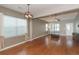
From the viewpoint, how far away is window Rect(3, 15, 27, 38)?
252 inches

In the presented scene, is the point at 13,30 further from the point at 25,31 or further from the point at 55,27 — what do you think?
the point at 55,27

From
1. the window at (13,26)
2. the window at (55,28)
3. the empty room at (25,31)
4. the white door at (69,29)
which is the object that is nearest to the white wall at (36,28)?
the empty room at (25,31)

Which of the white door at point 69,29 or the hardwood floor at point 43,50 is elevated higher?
the white door at point 69,29

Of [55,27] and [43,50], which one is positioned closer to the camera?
[43,50]

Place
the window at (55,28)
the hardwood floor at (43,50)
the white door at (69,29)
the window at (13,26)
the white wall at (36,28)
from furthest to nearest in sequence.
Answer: the window at (55,28), the white door at (69,29), the white wall at (36,28), the window at (13,26), the hardwood floor at (43,50)

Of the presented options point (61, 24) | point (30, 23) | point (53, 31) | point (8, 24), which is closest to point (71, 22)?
point (61, 24)

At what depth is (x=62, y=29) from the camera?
17578 millimetres

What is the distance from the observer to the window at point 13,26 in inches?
252

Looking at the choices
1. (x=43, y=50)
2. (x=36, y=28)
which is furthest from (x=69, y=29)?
(x=43, y=50)

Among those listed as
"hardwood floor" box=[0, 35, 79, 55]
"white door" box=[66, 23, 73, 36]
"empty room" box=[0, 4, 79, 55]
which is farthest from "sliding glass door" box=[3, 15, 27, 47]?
"white door" box=[66, 23, 73, 36]

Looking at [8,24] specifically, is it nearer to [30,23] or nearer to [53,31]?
[30,23]

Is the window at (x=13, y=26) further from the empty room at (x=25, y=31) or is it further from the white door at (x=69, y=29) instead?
A: the white door at (x=69, y=29)

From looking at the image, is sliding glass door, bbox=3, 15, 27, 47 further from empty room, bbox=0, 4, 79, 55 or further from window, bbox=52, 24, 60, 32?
window, bbox=52, 24, 60, 32

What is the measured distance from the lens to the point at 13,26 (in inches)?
287
